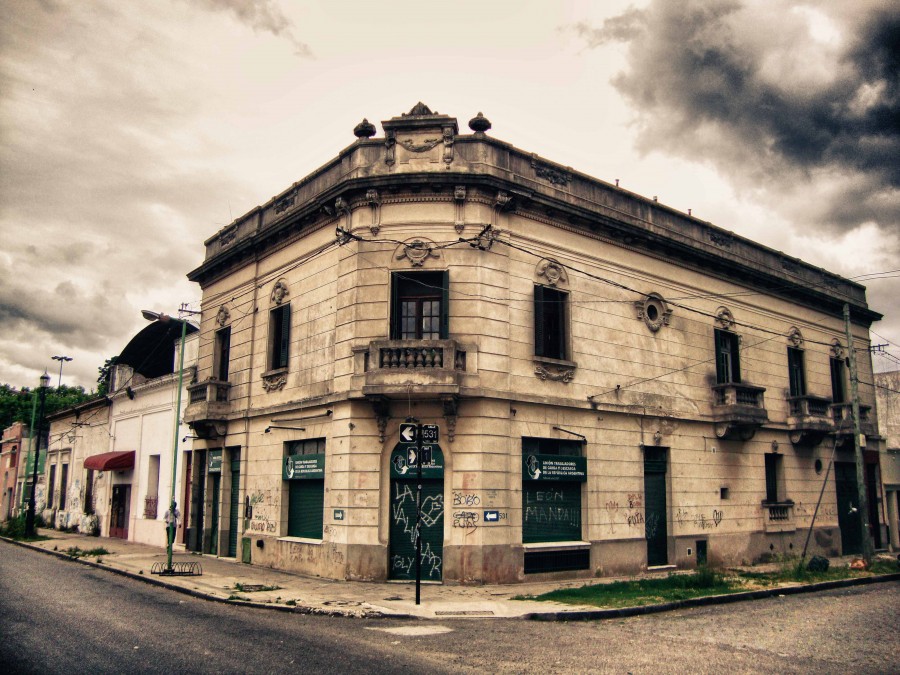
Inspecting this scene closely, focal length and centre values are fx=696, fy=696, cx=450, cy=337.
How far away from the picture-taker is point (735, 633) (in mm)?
11531

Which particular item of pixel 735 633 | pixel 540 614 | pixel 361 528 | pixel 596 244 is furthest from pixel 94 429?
pixel 735 633

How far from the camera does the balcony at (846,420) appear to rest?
93.0ft

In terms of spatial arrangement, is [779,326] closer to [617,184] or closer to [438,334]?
[617,184]

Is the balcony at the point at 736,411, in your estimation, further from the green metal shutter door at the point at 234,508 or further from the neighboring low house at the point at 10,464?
Answer: the neighboring low house at the point at 10,464

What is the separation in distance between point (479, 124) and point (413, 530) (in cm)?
1077

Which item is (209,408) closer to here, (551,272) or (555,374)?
(555,374)

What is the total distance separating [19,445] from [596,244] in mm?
48385

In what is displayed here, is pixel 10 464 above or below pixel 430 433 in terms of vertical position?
below

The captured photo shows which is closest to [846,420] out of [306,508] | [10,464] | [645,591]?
[645,591]

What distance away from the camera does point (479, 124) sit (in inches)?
738

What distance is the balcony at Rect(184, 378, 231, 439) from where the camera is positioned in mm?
23656

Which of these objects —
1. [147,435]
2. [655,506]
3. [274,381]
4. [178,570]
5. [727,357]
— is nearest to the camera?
[178,570]

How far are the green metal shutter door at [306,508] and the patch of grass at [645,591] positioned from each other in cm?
677

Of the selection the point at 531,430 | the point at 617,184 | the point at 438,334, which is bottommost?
the point at 531,430
